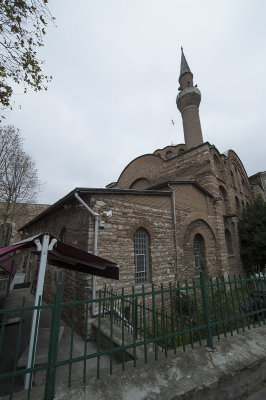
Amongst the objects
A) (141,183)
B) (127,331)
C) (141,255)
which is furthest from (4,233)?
(127,331)

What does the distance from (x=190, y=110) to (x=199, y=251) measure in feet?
43.3

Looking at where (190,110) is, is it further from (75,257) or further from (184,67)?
(75,257)

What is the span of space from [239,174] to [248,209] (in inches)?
177

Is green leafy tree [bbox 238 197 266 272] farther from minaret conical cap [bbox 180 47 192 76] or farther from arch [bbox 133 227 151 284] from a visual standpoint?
minaret conical cap [bbox 180 47 192 76]

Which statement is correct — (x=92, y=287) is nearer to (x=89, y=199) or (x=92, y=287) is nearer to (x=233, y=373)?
(x=89, y=199)

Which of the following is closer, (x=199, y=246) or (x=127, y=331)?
(x=127, y=331)

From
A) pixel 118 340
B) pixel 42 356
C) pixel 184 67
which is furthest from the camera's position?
pixel 184 67

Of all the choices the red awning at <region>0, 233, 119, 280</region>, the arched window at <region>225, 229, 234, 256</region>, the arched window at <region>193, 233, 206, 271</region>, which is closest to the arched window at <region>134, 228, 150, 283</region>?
the red awning at <region>0, 233, 119, 280</region>

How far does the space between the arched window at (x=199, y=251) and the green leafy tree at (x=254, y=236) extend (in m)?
5.05

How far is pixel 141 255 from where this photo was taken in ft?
23.6

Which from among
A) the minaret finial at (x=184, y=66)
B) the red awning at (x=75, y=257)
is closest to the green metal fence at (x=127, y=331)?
the red awning at (x=75, y=257)

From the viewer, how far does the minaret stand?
16806 mm

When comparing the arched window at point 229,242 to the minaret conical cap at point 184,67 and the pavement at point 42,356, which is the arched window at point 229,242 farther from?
the minaret conical cap at point 184,67

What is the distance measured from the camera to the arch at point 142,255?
23.1 ft
